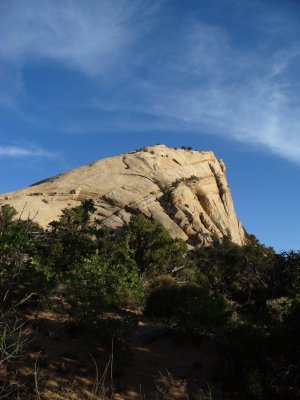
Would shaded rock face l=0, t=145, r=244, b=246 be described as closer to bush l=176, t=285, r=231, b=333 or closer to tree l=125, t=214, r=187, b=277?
tree l=125, t=214, r=187, b=277

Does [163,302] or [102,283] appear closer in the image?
[102,283]

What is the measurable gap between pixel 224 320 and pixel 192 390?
3.22 metres

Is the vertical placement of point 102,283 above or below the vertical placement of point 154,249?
below

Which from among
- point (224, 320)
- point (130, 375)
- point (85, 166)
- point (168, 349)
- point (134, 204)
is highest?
point (85, 166)

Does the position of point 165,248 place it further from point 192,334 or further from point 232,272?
point 192,334

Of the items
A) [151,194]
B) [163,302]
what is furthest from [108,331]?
[151,194]

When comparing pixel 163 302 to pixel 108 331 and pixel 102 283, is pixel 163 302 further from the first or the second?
pixel 108 331

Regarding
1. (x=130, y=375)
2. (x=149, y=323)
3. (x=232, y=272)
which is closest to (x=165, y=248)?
(x=232, y=272)

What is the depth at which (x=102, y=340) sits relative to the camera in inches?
461

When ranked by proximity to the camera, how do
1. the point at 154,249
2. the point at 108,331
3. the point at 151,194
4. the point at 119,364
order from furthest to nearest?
1. the point at 151,194
2. the point at 154,249
3. the point at 108,331
4. the point at 119,364

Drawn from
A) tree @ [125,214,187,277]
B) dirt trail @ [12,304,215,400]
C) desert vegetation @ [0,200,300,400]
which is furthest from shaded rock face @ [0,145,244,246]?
dirt trail @ [12,304,215,400]

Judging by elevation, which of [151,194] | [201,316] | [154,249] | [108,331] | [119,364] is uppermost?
[151,194]

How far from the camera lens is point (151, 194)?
56.8 m

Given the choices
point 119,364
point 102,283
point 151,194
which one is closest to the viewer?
point 119,364
